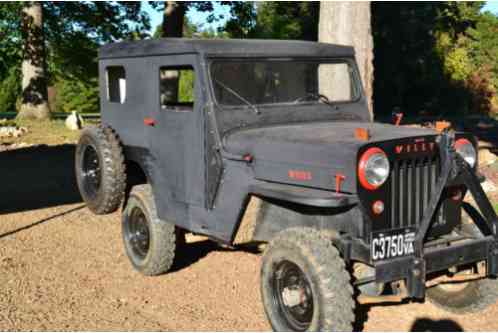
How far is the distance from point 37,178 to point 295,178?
8691 millimetres

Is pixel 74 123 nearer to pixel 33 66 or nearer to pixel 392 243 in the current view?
pixel 33 66

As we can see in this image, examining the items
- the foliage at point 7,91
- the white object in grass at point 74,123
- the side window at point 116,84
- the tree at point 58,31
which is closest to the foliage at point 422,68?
the tree at point 58,31

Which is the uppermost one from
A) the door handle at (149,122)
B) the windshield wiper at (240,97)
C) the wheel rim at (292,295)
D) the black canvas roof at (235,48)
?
the black canvas roof at (235,48)

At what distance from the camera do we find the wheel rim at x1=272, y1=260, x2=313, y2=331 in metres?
4.59

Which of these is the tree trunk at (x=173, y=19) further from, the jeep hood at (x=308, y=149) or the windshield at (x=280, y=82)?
the jeep hood at (x=308, y=149)

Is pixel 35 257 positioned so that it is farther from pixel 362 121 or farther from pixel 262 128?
pixel 362 121

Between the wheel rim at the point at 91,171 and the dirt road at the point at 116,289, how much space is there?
2.50 ft

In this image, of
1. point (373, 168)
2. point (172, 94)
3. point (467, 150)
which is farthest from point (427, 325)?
point (172, 94)

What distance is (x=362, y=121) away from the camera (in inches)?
231

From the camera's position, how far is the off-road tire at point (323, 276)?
14.1ft

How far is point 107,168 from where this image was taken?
6.29m

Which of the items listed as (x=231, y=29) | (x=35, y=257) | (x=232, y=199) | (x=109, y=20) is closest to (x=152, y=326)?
(x=232, y=199)

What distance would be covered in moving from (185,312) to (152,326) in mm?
381

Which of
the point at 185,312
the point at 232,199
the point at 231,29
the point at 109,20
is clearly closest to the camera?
the point at 232,199
